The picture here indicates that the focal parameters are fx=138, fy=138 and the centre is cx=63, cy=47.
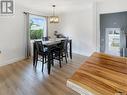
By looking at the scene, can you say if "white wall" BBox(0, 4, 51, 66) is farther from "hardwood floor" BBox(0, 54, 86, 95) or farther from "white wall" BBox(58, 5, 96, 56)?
"white wall" BBox(58, 5, 96, 56)

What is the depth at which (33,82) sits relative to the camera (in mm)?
3754

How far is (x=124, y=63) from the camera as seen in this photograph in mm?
1468

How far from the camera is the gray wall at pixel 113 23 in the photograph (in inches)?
198

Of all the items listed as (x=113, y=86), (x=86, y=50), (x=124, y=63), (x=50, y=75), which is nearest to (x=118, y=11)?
(x=86, y=50)

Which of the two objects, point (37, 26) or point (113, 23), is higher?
point (37, 26)

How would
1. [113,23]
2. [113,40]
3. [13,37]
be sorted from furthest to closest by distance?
[13,37], [113,40], [113,23]

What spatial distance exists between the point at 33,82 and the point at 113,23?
3.69m

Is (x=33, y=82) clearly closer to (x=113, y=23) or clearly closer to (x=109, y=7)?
(x=113, y=23)

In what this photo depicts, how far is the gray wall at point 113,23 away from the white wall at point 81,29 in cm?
78

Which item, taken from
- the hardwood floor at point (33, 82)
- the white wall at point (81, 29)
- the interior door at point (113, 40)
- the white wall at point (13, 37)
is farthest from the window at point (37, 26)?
the interior door at point (113, 40)

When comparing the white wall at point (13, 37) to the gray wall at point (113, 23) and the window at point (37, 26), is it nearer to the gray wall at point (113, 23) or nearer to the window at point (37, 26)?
the window at point (37, 26)

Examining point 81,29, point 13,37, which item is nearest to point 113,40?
point 81,29

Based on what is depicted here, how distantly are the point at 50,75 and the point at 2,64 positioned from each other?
88.0 inches

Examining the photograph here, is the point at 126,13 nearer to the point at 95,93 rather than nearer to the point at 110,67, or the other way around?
the point at 110,67
